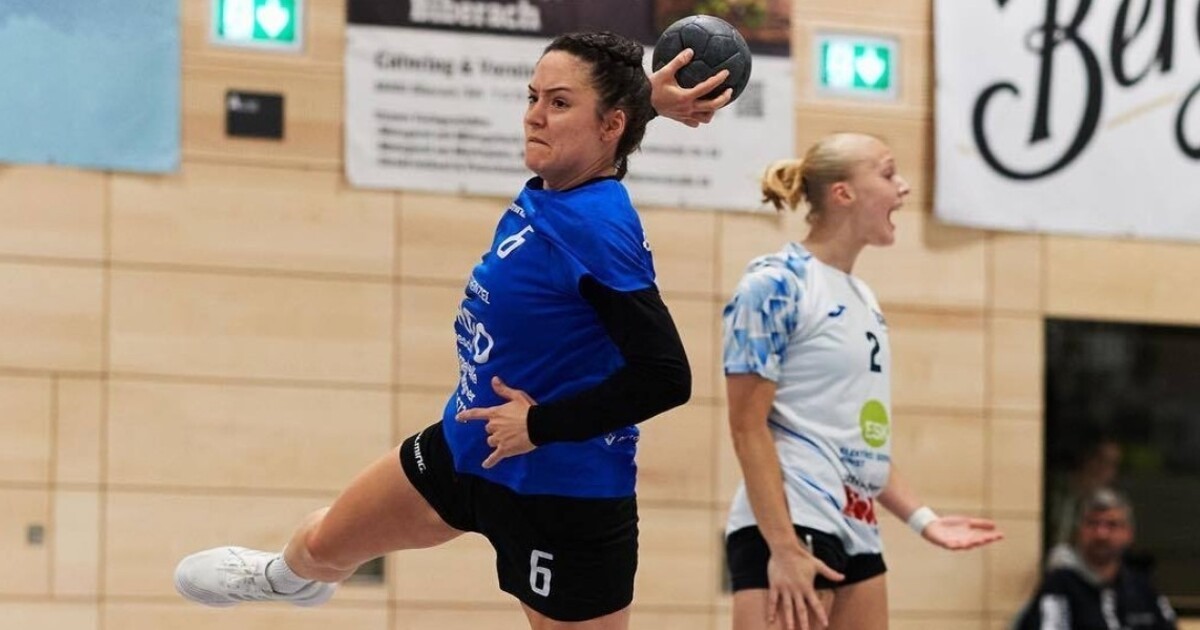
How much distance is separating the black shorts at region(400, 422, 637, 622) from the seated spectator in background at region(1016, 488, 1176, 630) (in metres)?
Answer: 5.16

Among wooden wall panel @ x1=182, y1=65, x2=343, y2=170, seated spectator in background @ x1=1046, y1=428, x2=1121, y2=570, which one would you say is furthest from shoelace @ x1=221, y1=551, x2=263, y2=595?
seated spectator in background @ x1=1046, y1=428, x2=1121, y2=570

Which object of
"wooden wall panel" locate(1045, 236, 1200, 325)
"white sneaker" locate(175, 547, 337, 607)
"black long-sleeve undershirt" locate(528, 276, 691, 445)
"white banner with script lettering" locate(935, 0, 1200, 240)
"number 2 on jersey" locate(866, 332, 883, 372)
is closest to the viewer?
"black long-sleeve undershirt" locate(528, 276, 691, 445)

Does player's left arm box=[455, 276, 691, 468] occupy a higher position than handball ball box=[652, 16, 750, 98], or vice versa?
handball ball box=[652, 16, 750, 98]

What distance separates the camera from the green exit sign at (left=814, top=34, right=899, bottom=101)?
9.19m

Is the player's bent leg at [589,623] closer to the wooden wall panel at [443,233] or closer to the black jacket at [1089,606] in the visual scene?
the wooden wall panel at [443,233]

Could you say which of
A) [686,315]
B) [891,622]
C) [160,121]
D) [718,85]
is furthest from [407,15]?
[718,85]

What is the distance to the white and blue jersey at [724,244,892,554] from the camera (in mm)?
4992

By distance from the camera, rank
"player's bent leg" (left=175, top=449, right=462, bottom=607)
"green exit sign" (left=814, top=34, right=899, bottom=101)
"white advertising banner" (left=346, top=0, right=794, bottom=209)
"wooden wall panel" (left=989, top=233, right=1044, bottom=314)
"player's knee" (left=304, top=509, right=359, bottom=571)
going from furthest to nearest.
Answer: "wooden wall panel" (left=989, top=233, right=1044, bottom=314) → "green exit sign" (left=814, top=34, right=899, bottom=101) → "white advertising banner" (left=346, top=0, right=794, bottom=209) → "player's knee" (left=304, top=509, right=359, bottom=571) → "player's bent leg" (left=175, top=449, right=462, bottom=607)

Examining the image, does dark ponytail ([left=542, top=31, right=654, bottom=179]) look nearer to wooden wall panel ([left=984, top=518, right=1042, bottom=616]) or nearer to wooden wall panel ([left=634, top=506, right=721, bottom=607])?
wooden wall panel ([left=634, top=506, right=721, bottom=607])

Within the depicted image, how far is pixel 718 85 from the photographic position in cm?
429

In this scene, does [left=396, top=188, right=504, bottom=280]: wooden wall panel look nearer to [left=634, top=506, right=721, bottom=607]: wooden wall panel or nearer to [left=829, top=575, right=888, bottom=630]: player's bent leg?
[left=634, top=506, right=721, bottom=607]: wooden wall panel

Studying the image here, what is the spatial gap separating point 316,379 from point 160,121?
138cm

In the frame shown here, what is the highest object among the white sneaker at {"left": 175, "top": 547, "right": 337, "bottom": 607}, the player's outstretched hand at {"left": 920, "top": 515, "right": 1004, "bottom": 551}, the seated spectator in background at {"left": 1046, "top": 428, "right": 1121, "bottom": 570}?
the player's outstretched hand at {"left": 920, "top": 515, "right": 1004, "bottom": 551}

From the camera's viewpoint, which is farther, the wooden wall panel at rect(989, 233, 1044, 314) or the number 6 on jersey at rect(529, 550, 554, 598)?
the wooden wall panel at rect(989, 233, 1044, 314)
